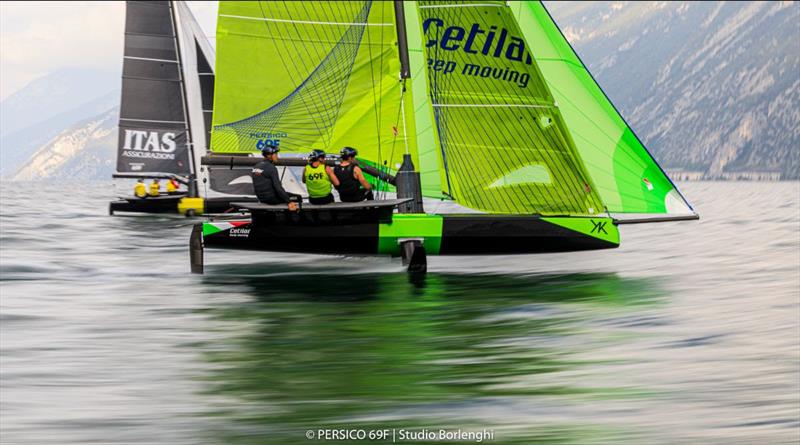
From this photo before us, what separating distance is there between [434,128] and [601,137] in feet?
10.9

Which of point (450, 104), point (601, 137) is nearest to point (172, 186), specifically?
point (450, 104)

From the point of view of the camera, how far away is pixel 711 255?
1091 inches

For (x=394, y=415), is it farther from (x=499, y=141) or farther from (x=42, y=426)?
(x=499, y=141)

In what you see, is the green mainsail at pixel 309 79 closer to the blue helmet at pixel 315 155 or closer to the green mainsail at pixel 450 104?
the green mainsail at pixel 450 104

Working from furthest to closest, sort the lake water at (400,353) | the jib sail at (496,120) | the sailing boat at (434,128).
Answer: the jib sail at (496,120)
the sailing boat at (434,128)
the lake water at (400,353)

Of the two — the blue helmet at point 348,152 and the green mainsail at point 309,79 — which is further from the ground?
the green mainsail at point 309,79

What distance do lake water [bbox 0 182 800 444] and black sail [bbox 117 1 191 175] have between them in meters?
20.4

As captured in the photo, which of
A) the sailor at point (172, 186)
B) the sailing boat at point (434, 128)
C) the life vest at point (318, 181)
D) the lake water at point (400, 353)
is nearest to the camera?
Answer: the lake water at point (400, 353)

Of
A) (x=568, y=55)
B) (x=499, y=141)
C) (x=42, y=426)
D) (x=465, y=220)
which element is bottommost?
(x=42, y=426)

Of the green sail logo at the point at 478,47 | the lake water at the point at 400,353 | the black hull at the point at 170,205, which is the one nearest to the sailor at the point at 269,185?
the lake water at the point at 400,353

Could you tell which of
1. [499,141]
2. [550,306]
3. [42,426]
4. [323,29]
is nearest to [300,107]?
[323,29]

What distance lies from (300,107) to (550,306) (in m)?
8.06

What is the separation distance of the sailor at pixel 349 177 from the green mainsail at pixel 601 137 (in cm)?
428

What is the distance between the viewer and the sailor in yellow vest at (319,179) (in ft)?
68.2
